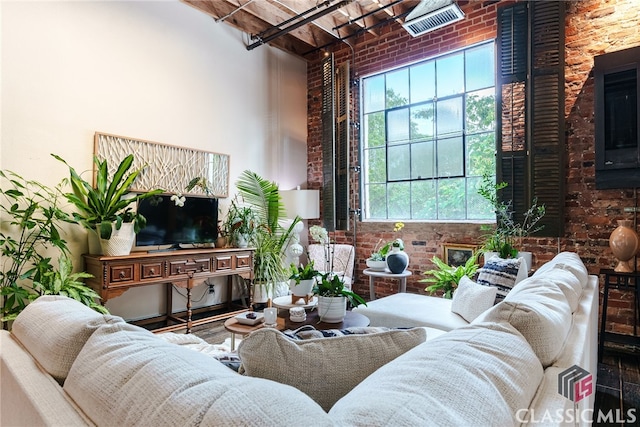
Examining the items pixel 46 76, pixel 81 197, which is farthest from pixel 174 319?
pixel 46 76

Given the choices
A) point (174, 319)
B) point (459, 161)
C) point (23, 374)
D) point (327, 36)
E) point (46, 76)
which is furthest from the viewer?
point (327, 36)

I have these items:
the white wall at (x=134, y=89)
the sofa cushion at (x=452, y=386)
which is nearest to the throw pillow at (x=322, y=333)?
the sofa cushion at (x=452, y=386)

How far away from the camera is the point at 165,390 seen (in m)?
0.65

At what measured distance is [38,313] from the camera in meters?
1.19

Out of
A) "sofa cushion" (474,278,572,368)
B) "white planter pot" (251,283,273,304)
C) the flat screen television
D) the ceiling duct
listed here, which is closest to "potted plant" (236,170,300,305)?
"white planter pot" (251,283,273,304)

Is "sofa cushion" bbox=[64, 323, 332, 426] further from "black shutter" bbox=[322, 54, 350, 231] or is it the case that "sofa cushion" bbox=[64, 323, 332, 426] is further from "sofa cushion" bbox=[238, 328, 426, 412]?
"black shutter" bbox=[322, 54, 350, 231]

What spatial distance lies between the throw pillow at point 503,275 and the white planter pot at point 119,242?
117 inches

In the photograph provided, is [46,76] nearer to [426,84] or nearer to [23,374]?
[23,374]

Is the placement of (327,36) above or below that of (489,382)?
above

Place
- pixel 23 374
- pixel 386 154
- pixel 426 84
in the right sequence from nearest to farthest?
pixel 23 374, pixel 426 84, pixel 386 154

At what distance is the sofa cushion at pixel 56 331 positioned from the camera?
0.97 meters

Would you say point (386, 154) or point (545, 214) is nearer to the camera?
point (545, 214)

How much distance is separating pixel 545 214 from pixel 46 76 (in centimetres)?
472

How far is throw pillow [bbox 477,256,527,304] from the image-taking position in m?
2.60
